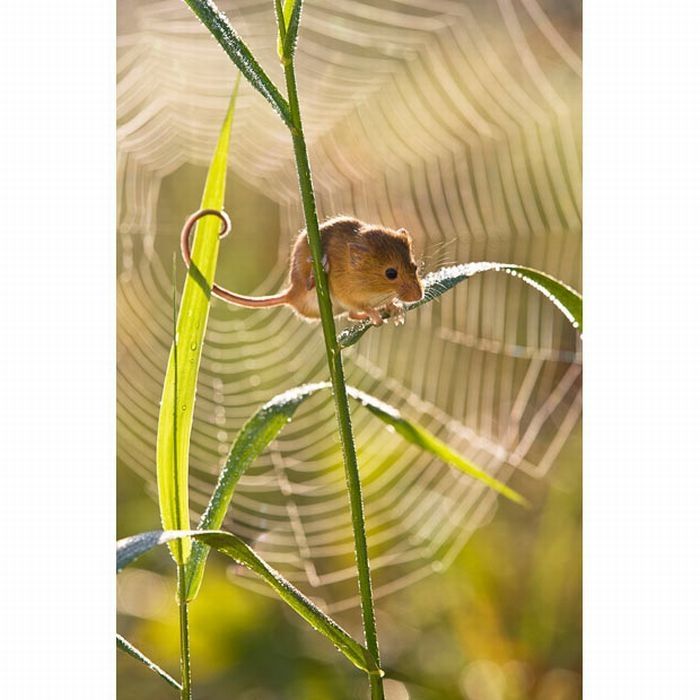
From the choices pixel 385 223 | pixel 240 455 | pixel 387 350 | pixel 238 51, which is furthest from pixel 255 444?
pixel 387 350

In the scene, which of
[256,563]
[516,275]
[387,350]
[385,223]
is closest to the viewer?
[256,563]

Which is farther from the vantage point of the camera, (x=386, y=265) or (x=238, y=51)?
(x=386, y=265)

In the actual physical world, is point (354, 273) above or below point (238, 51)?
below

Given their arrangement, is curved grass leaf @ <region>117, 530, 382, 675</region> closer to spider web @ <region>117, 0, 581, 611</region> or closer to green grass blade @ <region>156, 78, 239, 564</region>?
green grass blade @ <region>156, 78, 239, 564</region>
